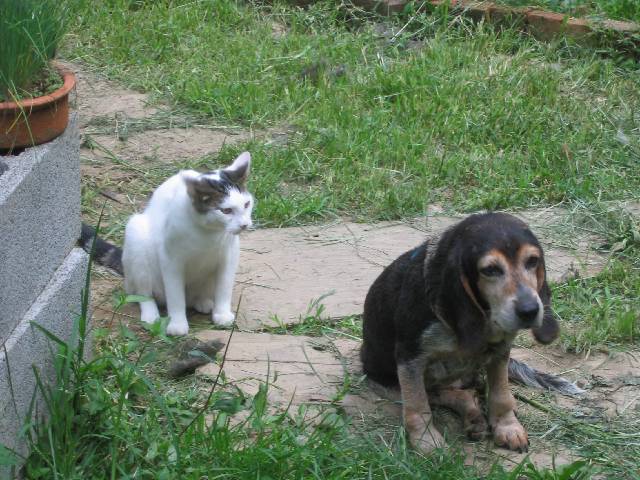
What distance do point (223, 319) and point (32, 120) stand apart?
182 cm

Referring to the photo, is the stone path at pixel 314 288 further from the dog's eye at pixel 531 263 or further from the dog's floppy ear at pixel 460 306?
the dog's eye at pixel 531 263

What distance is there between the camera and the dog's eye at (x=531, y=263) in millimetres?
3980

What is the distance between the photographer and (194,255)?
5512mm

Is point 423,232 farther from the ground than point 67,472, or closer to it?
closer to it

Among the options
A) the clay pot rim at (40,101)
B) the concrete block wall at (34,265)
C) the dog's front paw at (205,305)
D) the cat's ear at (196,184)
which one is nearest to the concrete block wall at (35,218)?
the concrete block wall at (34,265)

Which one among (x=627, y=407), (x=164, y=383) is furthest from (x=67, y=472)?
(x=627, y=407)

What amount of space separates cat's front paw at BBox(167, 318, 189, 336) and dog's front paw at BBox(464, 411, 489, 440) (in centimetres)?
161

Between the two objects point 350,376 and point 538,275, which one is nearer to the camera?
point 538,275

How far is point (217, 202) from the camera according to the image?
17.6 feet

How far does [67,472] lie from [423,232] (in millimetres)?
3155

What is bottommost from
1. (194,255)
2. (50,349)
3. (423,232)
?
(423,232)

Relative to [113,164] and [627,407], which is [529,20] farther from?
[627,407]

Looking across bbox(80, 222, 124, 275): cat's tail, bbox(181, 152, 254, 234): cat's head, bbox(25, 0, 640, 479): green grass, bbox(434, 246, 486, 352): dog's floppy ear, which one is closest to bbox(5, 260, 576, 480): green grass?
bbox(25, 0, 640, 479): green grass

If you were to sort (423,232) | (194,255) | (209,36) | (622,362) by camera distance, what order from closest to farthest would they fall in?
1. (622,362)
2. (194,255)
3. (423,232)
4. (209,36)
